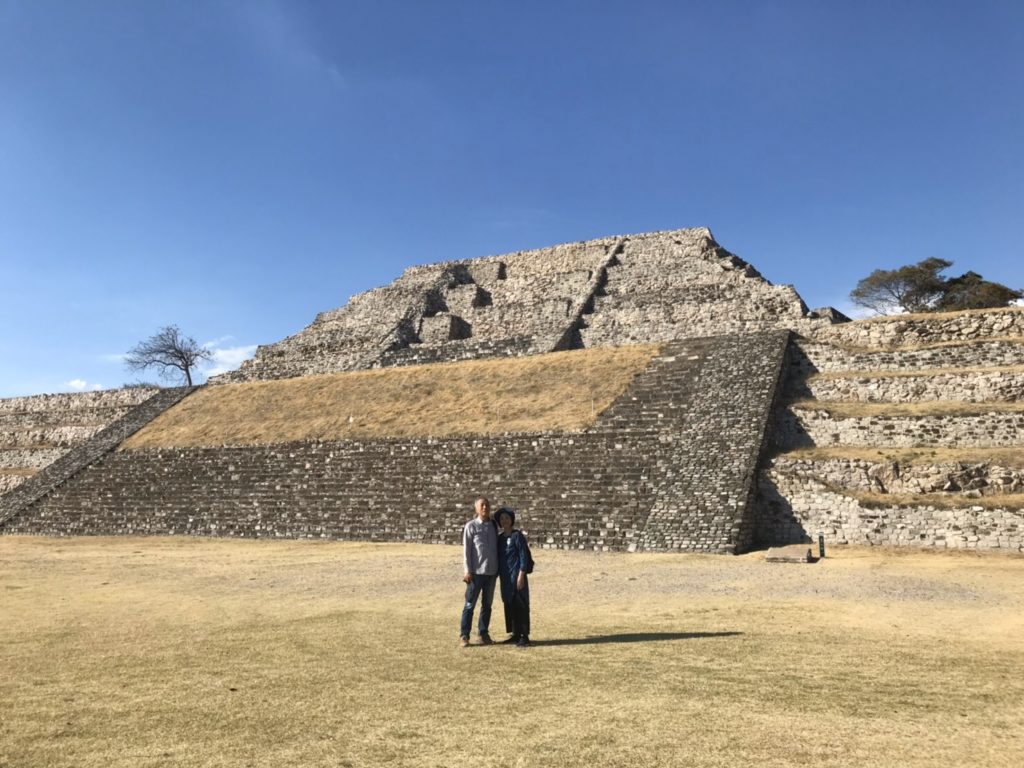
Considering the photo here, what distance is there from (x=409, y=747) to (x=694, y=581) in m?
8.54

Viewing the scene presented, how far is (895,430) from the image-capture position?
1866 cm

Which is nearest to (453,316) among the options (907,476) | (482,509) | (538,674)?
(907,476)

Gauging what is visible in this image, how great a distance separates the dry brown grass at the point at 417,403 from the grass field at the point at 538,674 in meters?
11.5

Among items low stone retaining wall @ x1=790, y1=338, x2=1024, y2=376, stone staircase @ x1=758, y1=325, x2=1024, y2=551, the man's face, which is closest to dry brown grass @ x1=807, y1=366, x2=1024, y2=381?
stone staircase @ x1=758, y1=325, x2=1024, y2=551

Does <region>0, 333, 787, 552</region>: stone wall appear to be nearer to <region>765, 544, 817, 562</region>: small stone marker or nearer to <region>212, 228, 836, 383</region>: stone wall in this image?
<region>765, 544, 817, 562</region>: small stone marker

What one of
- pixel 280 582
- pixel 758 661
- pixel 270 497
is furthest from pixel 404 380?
pixel 758 661

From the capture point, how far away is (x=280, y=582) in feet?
42.4

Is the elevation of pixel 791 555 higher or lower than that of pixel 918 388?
lower

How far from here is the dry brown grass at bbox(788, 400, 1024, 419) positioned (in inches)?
715

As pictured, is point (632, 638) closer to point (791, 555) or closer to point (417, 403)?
point (791, 555)

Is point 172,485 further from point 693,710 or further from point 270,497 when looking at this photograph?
point 693,710

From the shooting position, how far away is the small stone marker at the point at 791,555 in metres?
14.2

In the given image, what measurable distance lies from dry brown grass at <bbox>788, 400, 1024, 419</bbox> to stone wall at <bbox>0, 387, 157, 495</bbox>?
102ft

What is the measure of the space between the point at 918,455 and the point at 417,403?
16523 mm
